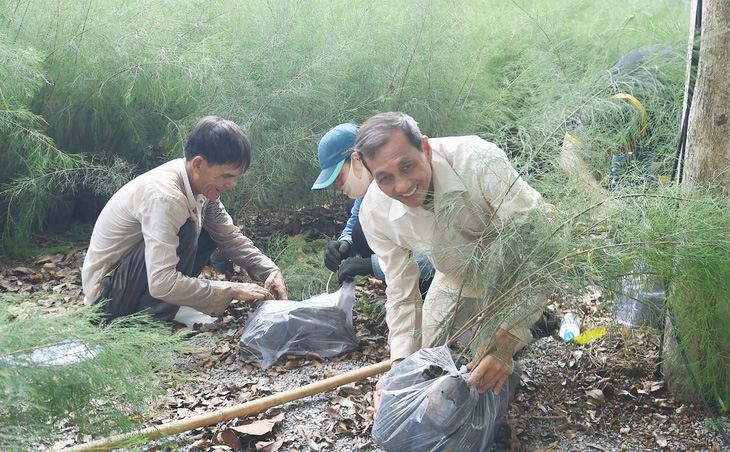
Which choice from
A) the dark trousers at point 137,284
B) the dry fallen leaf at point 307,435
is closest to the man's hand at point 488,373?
the dry fallen leaf at point 307,435

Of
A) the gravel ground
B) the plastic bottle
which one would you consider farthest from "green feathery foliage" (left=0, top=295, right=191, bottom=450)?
the plastic bottle

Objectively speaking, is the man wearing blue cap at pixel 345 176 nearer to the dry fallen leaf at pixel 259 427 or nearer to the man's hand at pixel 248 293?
the man's hand at pixel 248 293

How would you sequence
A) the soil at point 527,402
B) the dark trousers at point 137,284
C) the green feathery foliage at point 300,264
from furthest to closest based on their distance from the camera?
the green feathery foliage at point 300,264 < the dark trousers at point 137,284 < the soil at point 527,402

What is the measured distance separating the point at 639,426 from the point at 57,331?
2.14 metres

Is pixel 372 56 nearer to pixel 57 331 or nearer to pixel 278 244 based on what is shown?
pixel 278 244

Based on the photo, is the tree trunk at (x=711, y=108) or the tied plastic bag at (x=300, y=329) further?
the tied plastic bag at (x=300, y=329)

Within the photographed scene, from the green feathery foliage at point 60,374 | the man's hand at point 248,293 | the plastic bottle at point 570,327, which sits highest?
the green feathery foliage at point 60,374

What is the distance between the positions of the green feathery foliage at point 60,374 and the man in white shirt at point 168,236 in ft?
3.50

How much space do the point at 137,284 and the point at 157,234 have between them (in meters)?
0.38

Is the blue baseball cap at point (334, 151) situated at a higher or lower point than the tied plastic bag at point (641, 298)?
higher

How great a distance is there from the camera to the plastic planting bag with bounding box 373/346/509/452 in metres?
2.11

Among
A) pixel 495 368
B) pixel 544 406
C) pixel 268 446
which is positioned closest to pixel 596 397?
pixel 544 406

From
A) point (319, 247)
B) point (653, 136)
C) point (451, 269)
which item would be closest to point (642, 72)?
point (653, 136)

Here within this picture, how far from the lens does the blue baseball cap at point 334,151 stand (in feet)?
11.6
